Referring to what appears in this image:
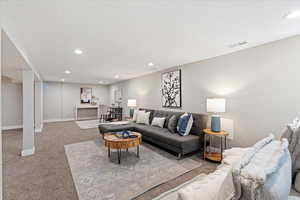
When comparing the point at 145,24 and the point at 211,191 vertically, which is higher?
the point at 145,24

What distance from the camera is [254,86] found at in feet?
8.32

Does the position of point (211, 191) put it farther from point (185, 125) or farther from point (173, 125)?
point (173, 125)

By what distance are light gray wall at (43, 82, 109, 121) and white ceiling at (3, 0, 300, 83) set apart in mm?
5569

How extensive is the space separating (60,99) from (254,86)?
8.77 m

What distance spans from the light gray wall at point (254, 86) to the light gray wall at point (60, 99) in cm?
717

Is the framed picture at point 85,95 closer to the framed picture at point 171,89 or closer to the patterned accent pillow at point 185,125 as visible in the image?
the framed picture at point 171,89

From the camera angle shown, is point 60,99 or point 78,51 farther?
point 60,99

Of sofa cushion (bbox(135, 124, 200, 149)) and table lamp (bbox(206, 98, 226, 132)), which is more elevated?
table lamp (bbox(206, 98, 226, 132))

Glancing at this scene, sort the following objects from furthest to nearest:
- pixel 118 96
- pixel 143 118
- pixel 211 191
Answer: pixel 118 96 < pixel 143 118 < pixel 211 191

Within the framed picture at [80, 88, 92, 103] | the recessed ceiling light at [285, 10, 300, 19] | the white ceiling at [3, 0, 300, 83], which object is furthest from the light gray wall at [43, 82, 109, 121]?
the recessed ceiling light at [285, 10, 300, 19]

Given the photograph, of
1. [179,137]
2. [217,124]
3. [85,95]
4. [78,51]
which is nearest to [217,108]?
[217,124]

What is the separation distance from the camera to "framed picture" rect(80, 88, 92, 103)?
27.0 ft

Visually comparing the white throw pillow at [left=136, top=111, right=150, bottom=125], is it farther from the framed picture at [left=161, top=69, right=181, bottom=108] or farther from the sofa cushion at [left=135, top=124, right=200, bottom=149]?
the sofa cushion at [left=135, top=124, right=200, bottom=149]

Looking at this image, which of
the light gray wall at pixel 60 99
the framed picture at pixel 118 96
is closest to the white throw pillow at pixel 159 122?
the framed picture at pixel 118 96
